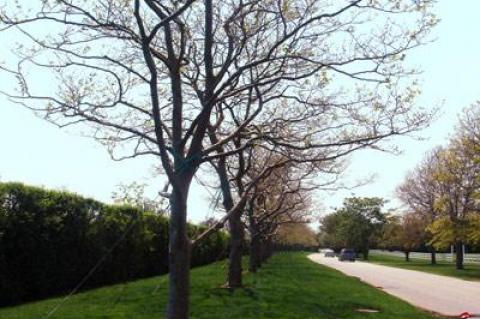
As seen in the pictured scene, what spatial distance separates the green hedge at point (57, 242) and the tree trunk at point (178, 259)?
3.54 metres

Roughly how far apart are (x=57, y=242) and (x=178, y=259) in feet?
32.2

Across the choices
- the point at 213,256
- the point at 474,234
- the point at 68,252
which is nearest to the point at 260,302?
the point at 68,252

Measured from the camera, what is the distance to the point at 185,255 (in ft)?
27.7

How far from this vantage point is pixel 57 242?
1723 cm

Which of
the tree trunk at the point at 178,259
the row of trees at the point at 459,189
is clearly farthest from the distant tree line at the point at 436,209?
the tree trunk at the point at 178,259

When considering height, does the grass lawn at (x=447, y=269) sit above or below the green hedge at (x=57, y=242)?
below

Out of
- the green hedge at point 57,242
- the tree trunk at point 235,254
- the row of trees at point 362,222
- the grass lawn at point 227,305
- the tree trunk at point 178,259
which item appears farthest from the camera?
the row of trees at point 362,222

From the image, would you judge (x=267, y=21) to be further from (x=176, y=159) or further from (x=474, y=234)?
(x=474, y=234)

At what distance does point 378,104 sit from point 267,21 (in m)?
2.49

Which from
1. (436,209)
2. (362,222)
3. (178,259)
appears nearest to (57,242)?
(178,259)

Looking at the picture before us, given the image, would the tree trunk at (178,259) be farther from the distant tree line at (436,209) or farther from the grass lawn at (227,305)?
the distant tree line at (436,209)

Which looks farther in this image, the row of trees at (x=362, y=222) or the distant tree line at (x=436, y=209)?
the row of trees at (x=362, y=222)

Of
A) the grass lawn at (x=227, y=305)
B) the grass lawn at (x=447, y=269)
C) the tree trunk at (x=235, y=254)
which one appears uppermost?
the tree trunk at (x=235, y=254)

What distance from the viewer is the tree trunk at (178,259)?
833 centimetres
